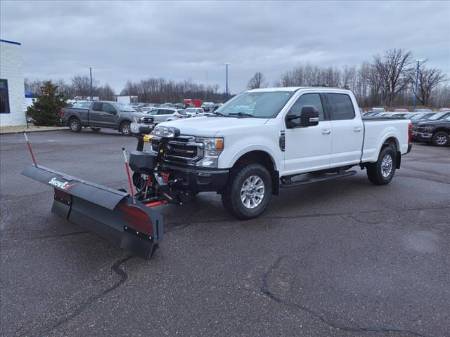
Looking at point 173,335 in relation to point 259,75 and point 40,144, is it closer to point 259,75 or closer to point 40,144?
point 40,144

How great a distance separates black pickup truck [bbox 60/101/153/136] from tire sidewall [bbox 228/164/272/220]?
16517mm

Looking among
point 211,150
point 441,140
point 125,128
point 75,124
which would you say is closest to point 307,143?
point 211,150

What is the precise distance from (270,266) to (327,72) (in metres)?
80.7

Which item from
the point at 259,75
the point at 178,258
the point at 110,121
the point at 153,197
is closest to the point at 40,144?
the point at 110,121

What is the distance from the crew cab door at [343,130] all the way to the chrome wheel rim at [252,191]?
1.89 meters

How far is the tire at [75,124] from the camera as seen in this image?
24.1m

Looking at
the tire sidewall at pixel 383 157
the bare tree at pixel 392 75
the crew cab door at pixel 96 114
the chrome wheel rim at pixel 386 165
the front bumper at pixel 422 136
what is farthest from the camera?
the bare tree at pixel 392 75

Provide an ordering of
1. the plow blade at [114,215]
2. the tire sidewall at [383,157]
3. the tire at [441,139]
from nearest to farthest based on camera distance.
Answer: the plow blade at [114,215], the tire sidewall at [383,157], the tire at [441,139]

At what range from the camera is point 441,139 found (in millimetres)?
19844

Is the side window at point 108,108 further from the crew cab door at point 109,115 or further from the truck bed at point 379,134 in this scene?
the truck bed at point 379,134

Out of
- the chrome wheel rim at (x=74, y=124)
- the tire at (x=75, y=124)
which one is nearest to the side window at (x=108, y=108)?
the tire at (x=75, y=124)

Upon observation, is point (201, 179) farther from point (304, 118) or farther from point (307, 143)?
point (307, 143)

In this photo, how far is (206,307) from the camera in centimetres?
361

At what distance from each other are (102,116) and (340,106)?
17752mm
